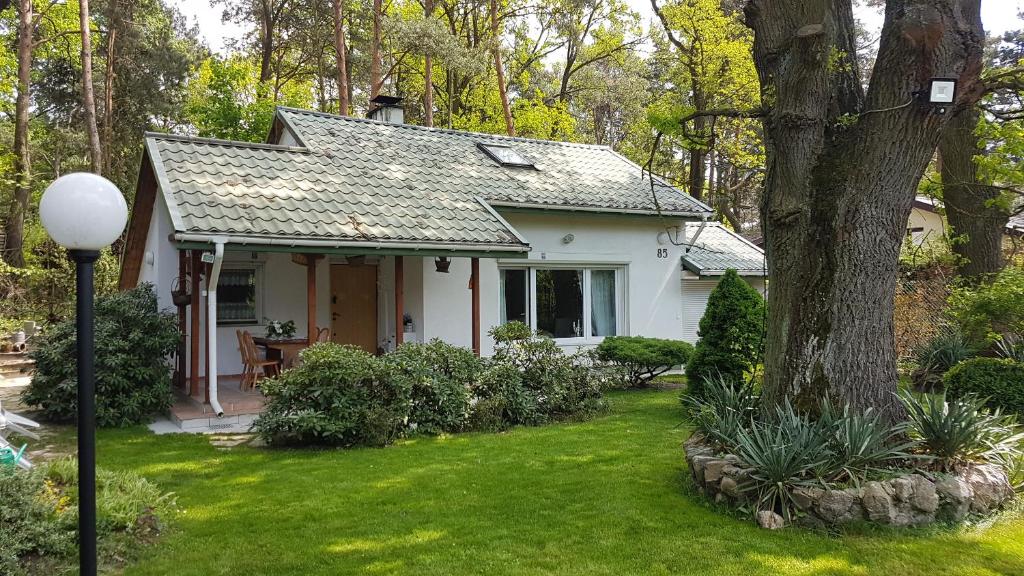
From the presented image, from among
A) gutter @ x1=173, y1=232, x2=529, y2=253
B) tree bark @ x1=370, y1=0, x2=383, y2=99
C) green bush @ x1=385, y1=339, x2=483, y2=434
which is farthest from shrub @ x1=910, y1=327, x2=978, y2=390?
tree bark @ x1=370, y1=0, x2=383, y2=99

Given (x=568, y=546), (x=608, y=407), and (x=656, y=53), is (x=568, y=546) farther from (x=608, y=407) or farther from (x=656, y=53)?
(x=656, y=53)

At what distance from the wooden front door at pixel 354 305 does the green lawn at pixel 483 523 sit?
525cm

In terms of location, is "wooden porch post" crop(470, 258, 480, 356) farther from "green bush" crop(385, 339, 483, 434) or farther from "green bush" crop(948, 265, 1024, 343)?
"green bush" crop(948, 265, 1024, 343)

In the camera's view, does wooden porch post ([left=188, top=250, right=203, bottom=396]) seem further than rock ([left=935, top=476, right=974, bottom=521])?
Yes

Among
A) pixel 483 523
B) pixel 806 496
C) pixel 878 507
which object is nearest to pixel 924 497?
pixel 878 507

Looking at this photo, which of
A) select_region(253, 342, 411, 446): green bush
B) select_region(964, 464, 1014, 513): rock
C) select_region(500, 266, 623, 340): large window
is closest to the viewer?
select_region(964, 464, 1014, 513): rock

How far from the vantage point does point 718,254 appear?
15.8 m

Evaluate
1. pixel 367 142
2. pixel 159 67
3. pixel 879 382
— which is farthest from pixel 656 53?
pixel 879 382

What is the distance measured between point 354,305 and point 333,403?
5.37 m

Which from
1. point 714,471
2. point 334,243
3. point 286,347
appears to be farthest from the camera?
point 286,347

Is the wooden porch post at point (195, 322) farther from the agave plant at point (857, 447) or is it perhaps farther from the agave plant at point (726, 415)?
the agave plant at point (857, 447)

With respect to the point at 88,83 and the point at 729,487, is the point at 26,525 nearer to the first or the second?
the point at 729,487

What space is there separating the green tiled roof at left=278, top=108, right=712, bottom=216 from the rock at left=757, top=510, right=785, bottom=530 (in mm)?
8009

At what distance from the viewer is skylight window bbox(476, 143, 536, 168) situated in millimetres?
14172
